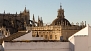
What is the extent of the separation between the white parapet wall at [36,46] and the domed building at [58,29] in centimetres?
3361

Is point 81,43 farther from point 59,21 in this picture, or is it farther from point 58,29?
point 59,21

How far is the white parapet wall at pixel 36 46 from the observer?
11.1 meters

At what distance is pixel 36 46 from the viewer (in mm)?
11352

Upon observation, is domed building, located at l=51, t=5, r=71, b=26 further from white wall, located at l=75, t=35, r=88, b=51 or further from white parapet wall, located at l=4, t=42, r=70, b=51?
white wall, located at l=75, t=35, r=88, b=51

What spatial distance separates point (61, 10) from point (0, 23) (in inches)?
728

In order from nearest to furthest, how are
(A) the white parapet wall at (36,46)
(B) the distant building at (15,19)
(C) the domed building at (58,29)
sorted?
1. (A) the white parapet wall at (36,46)
2. (C) the domed building at (58,29)
3. (B) the distant building at (15,19)

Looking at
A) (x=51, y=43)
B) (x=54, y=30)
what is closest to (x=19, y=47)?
(x=51, y=43)

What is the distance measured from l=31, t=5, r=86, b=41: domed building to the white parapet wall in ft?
110

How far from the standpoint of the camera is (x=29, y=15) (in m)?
69.8

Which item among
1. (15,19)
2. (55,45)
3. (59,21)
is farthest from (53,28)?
(55,45)

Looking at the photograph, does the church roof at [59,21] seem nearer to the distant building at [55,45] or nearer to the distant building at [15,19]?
the distant building at [15,19]

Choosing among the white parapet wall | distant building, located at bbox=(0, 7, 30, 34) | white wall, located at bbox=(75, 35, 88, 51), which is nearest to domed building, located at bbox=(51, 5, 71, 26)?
distant building, located at bbox=(0, 7, 30, 34)

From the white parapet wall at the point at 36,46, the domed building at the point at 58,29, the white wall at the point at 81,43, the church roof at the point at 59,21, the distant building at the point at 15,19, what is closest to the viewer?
the white wall at the point at 81,43

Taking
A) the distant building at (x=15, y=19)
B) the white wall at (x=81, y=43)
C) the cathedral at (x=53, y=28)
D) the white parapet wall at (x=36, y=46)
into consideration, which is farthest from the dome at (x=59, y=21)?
the white wall at (x=81, y=43)
